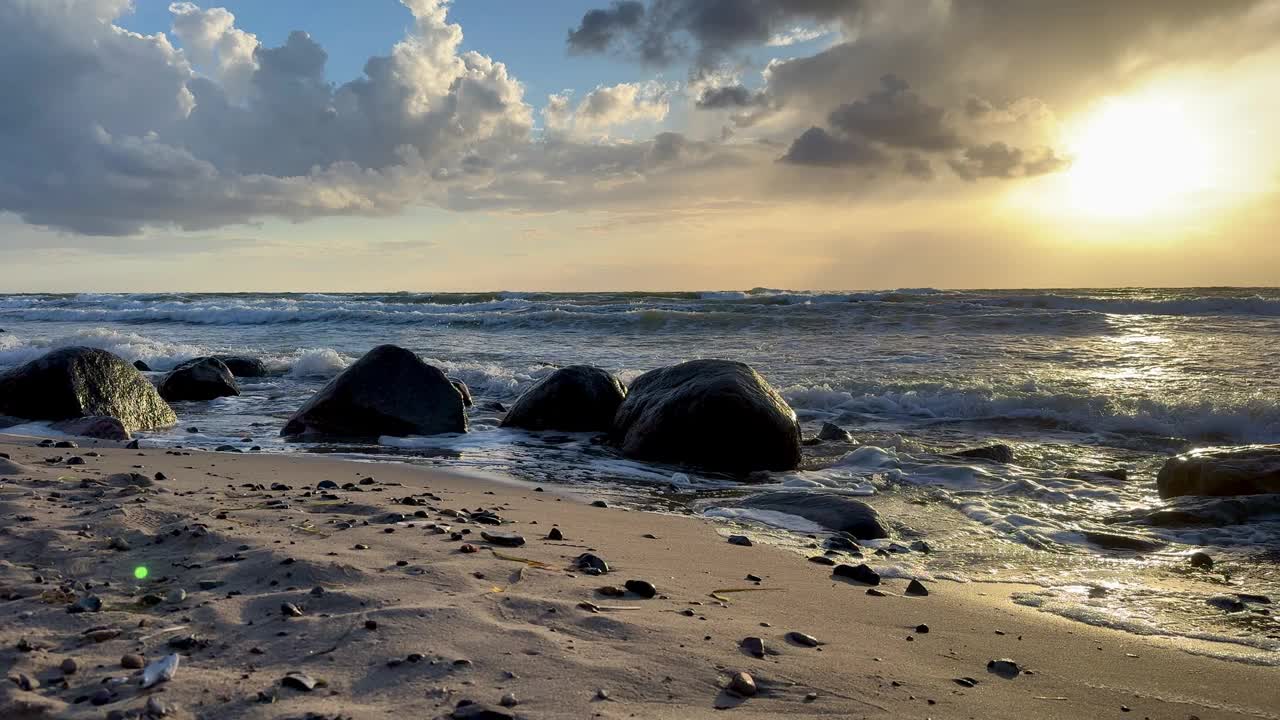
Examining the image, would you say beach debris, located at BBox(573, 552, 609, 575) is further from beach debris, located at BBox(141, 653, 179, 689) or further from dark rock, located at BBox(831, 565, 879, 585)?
beach debris, located at BBox(141, 653, 179, 689)

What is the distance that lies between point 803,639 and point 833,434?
589cm

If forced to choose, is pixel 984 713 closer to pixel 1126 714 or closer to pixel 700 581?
pixel 1126 714

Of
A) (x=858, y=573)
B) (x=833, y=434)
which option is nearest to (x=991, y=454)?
(x=833, y=434)

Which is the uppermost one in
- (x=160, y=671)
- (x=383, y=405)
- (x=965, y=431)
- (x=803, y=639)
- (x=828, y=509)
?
(x=160, y=671)

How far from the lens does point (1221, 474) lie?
235 inches

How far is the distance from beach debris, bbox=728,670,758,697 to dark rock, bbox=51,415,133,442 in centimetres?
703

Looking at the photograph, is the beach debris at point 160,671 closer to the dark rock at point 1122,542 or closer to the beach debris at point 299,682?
the beach debris at point 299,682

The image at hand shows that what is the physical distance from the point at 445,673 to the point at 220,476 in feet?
12.6

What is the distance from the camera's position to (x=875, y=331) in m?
20.5

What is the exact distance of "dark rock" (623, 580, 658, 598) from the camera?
10.7 ft

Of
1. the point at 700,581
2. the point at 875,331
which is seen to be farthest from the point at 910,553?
the point at 875,331

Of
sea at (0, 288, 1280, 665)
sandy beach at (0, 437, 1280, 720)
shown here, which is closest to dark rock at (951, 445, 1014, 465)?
sea at (0, 288, 1280, 665)

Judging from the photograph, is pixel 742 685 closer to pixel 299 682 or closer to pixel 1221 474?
pixel 299 682

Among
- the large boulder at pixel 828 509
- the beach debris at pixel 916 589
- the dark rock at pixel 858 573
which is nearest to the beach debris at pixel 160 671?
the dark rock at pixel 858 573
